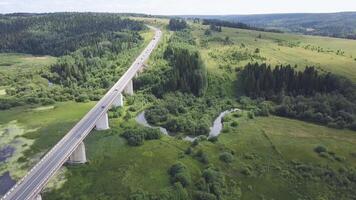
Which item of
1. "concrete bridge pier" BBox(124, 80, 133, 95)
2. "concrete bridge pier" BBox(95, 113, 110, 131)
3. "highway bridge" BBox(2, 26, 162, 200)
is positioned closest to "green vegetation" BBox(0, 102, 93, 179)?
"concrete bridge pier" BBox(95, 113, 110, 131)

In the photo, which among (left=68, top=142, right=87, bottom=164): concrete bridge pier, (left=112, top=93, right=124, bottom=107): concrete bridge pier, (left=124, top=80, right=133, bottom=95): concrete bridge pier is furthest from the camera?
(left=124, top=80, right=133, bottom=95): concrete bridge pier

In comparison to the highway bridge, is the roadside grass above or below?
below

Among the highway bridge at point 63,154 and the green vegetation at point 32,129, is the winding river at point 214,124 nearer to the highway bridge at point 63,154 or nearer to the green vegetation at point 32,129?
the highway bridge at point 63,154

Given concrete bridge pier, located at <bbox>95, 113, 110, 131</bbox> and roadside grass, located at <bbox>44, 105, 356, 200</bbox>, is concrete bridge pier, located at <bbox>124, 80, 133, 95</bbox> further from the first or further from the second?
concrete bridge pier, located at <bbox>95, 113, 110, 131</bbox>

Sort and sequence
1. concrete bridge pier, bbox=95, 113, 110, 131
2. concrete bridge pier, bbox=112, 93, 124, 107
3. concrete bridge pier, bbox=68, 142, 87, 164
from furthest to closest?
concrete bridge pier, bbox=112, 93, 124, 107 → concrete bridge pier, bbox=95, 113, 110, 131 → concrete bridge pier, bbox=68, 142, 87, 164

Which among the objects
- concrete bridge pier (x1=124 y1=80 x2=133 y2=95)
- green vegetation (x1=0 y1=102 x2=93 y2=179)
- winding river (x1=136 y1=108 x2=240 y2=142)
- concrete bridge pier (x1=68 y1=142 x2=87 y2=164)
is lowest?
winding river (x1=136 y1=108 x2=240 y2=142)

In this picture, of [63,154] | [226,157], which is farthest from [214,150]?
[63,154]

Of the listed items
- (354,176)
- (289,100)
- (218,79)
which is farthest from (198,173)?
(218,79)
